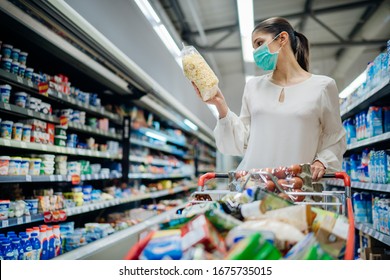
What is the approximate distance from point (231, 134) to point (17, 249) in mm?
1907

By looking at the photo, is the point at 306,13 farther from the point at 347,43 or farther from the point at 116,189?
the point at 116,189

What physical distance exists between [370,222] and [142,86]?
116 inches

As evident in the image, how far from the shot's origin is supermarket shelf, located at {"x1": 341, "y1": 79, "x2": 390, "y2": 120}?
2.82m

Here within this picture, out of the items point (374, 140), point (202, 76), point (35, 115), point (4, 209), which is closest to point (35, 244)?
point (4, 209)

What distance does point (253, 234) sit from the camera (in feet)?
2.93

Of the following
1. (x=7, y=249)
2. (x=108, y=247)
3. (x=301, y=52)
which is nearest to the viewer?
(x=301, y=52)

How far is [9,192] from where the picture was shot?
2.97 m

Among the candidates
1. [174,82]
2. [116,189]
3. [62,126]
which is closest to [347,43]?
[174,82]

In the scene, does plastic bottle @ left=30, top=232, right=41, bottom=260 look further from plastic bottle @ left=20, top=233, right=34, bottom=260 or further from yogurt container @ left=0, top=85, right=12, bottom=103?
yogurt container @ left=0, top=85, right=12, bottom=103

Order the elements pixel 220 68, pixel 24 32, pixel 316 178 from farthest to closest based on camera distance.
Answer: pixel 220 68
pixel 24 32
pixel 316 178

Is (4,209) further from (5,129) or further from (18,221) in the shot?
(5,129)

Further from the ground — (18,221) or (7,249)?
(18,221)

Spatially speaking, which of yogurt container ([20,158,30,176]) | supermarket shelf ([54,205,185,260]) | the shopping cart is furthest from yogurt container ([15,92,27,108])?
the shopping cart

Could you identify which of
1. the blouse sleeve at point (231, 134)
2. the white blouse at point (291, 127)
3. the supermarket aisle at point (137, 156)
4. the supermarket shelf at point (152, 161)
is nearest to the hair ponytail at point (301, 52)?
the white blouse at point (291, 127)
